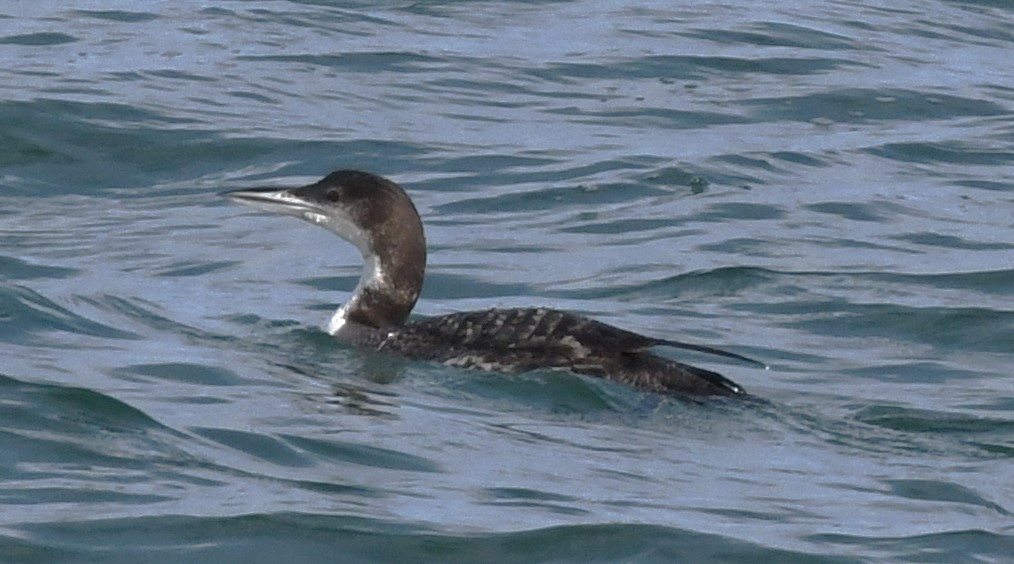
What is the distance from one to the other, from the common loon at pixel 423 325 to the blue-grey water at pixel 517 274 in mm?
100

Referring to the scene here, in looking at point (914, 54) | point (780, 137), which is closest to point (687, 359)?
point (780, 137)

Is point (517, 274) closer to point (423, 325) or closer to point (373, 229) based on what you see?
point (373, 229)

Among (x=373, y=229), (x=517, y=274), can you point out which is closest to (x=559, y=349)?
(x=373, y=229)

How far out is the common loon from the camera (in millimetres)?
9148

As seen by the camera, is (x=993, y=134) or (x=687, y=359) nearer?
(x=687, y=359)

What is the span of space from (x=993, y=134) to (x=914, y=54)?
9.10 ft

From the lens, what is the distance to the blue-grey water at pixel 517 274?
738 cm

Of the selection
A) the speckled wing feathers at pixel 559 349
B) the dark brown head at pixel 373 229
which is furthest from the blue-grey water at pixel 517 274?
the dark brown head at pixel 373 229

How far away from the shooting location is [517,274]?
1216 centimetres

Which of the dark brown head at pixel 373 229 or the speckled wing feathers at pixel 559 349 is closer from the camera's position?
the speckled wing feathers at pixel 559 349

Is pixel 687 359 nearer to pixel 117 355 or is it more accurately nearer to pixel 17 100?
pixel 117 355

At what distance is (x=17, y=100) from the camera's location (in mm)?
15484

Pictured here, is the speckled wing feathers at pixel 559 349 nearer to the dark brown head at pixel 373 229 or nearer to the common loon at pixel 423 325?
the common loon at pixel 423 325

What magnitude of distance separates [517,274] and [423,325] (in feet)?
7.30
